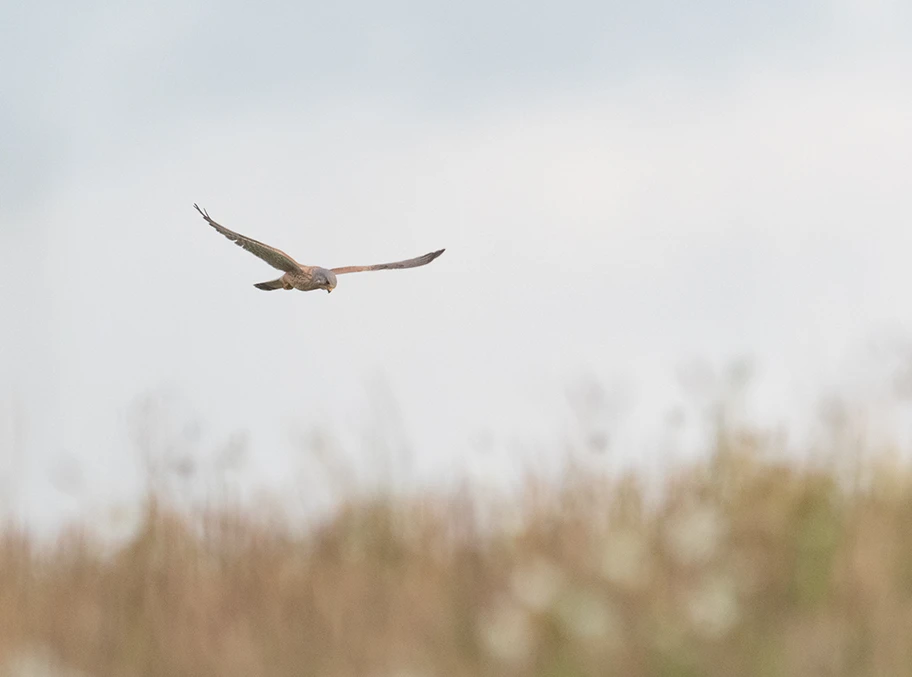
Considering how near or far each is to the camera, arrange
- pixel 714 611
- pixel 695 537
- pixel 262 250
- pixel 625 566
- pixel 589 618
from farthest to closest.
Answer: pixel 262 250, pixel 695 537, pixel 625 566, pixel 714 611, pixel 589 618

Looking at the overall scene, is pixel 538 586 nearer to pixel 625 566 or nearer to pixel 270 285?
pixel 625 566

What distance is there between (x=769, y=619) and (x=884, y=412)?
3.75 ft

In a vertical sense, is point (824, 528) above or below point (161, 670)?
above

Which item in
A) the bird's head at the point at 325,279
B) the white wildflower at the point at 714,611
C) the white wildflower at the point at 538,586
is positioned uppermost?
the bird's head at the point at 325,279

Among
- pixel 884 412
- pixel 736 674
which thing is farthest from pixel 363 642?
pixel 884 412

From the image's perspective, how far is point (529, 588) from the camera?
4793 mm

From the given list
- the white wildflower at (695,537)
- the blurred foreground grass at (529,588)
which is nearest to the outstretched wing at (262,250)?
the blurred foreground grass at (529,588)

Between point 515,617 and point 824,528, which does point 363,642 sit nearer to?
→ point 515,617

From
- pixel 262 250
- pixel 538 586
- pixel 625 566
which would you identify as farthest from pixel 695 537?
pixel 262 250

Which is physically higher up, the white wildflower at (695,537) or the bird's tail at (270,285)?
the bird's tail at (270,285)

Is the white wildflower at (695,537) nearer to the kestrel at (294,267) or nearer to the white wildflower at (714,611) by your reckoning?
the white wildflower at (714,611)

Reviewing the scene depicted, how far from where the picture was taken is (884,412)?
5.53 m

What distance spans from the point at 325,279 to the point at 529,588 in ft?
18.7

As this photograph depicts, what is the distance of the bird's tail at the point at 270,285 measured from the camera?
10.5 meters
